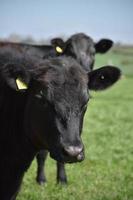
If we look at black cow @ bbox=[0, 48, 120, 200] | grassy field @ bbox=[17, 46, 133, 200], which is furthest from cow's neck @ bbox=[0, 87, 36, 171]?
grassy field @ bbox=[17, 46, 133, 200]

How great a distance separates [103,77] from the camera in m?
4.93

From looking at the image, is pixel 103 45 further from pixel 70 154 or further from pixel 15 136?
pixel 70 154

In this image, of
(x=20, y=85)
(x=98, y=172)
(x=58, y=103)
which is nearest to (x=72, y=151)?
(x=58, y=103)

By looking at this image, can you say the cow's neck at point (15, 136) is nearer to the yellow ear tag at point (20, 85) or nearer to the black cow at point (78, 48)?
the yellow ear tag at point (20, 85)

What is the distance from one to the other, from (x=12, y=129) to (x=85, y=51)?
A: 210 inches

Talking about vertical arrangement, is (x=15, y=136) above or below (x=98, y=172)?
above

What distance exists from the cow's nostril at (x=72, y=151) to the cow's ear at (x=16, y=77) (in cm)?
87

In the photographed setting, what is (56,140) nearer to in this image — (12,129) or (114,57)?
(12,129)

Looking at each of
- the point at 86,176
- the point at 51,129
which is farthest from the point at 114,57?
the point at 51,129

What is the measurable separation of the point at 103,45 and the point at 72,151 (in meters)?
7.39

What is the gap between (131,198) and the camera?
6469 millimetres

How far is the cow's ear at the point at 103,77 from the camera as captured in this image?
484cm

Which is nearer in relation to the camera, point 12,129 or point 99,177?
point 12,129

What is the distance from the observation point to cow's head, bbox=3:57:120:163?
14.0 feet
